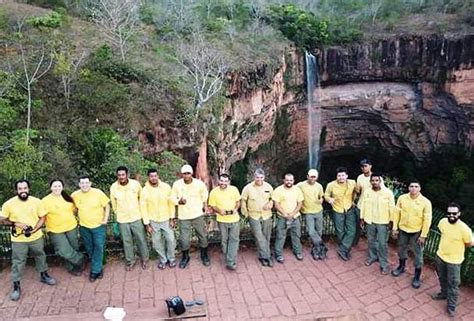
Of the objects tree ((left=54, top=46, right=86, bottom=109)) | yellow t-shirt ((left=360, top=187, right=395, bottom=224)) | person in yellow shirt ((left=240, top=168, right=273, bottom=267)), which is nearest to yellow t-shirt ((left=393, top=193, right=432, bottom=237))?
yellow t-shirt ((left=360, top=187, right=395, bottom=224))

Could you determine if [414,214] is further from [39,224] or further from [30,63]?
[30,63]

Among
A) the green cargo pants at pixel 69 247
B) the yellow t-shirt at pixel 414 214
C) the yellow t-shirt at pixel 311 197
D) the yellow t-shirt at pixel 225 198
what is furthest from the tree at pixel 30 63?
the yellow t-shirt at pixel 414 214

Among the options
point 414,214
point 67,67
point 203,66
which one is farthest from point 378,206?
point 203,66

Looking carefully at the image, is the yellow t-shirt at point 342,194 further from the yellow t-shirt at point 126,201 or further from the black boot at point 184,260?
the yellow t-shirt at point 126,201

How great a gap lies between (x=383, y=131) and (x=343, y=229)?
20.1 meters

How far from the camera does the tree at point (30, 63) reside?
12.8 meters

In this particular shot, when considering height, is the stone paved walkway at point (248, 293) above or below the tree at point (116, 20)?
below

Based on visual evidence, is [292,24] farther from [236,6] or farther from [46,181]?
[46,181]

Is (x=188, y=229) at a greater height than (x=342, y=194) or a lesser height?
lesser

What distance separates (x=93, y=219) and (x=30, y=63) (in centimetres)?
923

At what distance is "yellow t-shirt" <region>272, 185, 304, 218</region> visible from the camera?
696cm

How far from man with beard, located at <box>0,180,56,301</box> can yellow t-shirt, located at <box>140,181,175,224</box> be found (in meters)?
1.33

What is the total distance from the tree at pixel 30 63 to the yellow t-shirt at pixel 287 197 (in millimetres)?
8026

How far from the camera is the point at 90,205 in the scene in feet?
21.1
